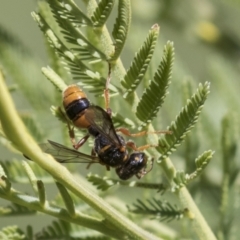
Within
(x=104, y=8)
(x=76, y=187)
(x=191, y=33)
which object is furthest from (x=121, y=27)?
(x=191, y=33)

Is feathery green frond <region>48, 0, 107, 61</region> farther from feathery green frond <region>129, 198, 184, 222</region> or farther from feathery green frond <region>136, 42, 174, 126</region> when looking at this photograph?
feathery green frond <region>129, 198, 184, 222</region>

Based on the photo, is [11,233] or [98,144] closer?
[11,233]

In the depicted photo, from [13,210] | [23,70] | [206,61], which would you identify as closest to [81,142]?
[13,210]

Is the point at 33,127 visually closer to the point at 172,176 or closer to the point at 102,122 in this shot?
the point at 102,122

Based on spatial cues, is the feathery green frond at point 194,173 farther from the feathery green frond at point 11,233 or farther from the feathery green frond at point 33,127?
the feathery green frond at point 33,127

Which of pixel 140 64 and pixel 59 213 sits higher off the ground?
pixel 140 64

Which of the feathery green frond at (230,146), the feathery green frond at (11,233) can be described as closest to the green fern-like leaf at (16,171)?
the feathery green frond at (11,233)
